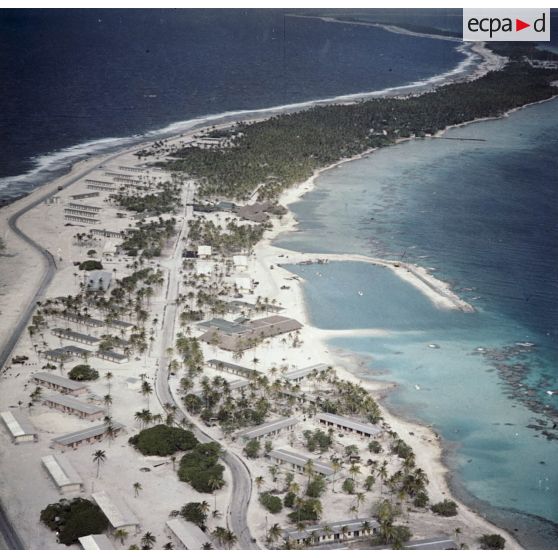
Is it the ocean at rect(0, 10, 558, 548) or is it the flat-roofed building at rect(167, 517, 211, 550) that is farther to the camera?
the ocean at rect(0, 10, 558, 548)

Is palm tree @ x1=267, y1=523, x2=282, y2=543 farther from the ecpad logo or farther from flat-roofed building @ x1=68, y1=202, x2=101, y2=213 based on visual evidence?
flat-roofed building @ x1=68, y1=202, x2=101, y2=213

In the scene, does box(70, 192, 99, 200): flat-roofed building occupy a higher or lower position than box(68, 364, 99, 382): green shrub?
higher

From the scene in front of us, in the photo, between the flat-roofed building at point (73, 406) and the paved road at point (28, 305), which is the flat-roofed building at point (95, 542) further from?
the flat-roofed building at point (73, 406)

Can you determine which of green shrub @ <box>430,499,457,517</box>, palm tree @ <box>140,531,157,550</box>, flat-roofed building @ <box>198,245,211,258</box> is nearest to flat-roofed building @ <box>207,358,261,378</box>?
green shrub @ <box>430,499,457,517</box>

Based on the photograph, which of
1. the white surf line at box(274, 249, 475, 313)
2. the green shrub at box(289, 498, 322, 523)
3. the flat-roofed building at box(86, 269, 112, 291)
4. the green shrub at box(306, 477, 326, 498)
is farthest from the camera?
the white surf line at box(274, 249, 475, 313)

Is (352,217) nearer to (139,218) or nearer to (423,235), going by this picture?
(423,235)

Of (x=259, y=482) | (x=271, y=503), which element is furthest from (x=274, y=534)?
(x=259, y=482)
